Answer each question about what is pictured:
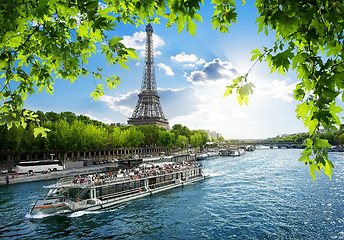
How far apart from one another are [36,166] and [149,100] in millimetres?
78219

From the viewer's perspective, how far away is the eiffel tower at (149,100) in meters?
112

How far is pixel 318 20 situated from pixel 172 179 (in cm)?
3621

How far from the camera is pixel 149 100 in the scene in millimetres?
116500

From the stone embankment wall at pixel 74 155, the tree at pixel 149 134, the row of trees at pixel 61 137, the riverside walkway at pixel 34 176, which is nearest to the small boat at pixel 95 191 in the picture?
the riverside walkway at pixel 34 176

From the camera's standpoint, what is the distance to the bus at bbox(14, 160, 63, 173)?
4047 cm

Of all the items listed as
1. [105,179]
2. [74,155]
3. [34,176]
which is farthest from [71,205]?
[74,155]

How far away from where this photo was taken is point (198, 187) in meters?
34.8

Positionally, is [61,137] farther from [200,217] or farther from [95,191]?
[200,217]

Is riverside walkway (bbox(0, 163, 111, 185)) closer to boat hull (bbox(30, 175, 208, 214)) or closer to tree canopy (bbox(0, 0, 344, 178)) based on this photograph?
boat hull (bbox(30, 175, 208, 214))

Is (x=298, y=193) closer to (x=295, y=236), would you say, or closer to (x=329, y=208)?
(x=329, y=208)

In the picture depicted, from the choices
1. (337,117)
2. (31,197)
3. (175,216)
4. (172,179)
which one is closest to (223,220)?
(175,216)

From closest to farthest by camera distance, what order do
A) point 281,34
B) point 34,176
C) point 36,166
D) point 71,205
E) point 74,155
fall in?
point 281,34
point 71,205
point 34,176
point 36,166
point 74,155

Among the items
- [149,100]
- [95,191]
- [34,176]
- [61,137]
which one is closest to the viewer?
[95,191]

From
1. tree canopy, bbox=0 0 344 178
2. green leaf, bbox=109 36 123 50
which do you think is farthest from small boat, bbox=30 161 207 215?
green leaf, bbox=109 36 123 50
